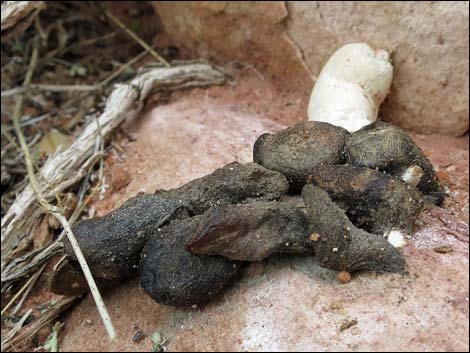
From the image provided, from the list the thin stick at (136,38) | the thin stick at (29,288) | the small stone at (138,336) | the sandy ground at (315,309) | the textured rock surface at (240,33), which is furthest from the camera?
the thin stick at (136,38)

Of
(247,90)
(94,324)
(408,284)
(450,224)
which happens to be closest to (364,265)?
(408,284)

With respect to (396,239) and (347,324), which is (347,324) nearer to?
(347,324)

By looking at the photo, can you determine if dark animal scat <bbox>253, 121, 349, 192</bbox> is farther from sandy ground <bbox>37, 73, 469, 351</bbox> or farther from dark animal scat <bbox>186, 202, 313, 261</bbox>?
sandy ground <bbox>37, 73, 469, 351</bbox>

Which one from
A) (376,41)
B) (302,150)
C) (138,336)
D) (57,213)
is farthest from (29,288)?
(376,41)

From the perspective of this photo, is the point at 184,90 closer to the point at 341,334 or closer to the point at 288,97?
the point at 288,97

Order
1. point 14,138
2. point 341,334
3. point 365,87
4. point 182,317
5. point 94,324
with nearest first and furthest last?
point 341,334, point 182,317, point 94,324, point 365,87, point 14,138

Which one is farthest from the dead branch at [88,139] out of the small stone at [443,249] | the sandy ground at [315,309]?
the small stone at [443,249]

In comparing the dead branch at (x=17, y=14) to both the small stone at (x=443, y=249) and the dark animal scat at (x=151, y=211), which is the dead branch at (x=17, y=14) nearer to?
the dark animal scat at (x=151, y=211)
